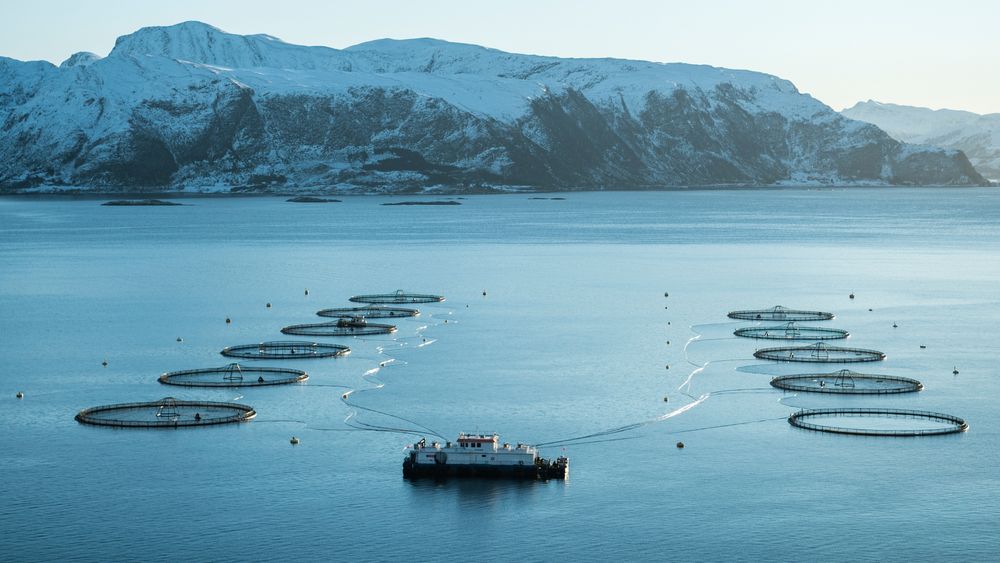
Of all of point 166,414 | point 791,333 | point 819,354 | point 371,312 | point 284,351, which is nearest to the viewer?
point 166,414

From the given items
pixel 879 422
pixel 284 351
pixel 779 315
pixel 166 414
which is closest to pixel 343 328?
pixel 284 351

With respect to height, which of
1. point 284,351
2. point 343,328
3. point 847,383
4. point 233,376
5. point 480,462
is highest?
point 343,328

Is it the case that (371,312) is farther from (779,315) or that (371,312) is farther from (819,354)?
(819,354)

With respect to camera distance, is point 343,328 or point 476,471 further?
point 343,328

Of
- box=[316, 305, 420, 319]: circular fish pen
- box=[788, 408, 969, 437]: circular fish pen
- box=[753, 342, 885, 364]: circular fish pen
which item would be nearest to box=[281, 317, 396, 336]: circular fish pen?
box=[316, 305, 420, 319]: circular fish pen

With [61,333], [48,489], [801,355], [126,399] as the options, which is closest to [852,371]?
[801,355]
